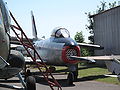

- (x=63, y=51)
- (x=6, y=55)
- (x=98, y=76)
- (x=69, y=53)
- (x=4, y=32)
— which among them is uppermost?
(x=4, y=32)

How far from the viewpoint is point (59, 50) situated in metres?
14.4

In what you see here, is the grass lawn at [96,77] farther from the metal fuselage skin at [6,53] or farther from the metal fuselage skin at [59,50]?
the metal fuselage skin at [6,53]

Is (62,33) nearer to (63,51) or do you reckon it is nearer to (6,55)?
(63,51)

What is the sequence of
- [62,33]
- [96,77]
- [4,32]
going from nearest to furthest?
1. [4,32]
2. [62,33]
3. [96,77]

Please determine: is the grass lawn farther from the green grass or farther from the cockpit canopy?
the cockpit canopy

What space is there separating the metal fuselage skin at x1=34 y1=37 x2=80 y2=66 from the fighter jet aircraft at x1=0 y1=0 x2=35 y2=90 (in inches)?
250

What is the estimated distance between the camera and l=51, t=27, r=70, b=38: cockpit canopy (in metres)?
15.1

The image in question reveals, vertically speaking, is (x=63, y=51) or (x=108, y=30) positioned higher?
(x=108, y=30)

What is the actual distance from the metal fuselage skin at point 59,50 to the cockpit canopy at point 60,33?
24 cm

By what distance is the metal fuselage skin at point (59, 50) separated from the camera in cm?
1381

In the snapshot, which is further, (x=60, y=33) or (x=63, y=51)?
(x=60, y=33)

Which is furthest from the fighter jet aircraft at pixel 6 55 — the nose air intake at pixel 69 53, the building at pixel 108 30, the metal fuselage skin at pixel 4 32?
the building at pixel 108 30

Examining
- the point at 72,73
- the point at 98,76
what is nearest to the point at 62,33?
the point at 72,73

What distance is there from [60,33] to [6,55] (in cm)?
920
